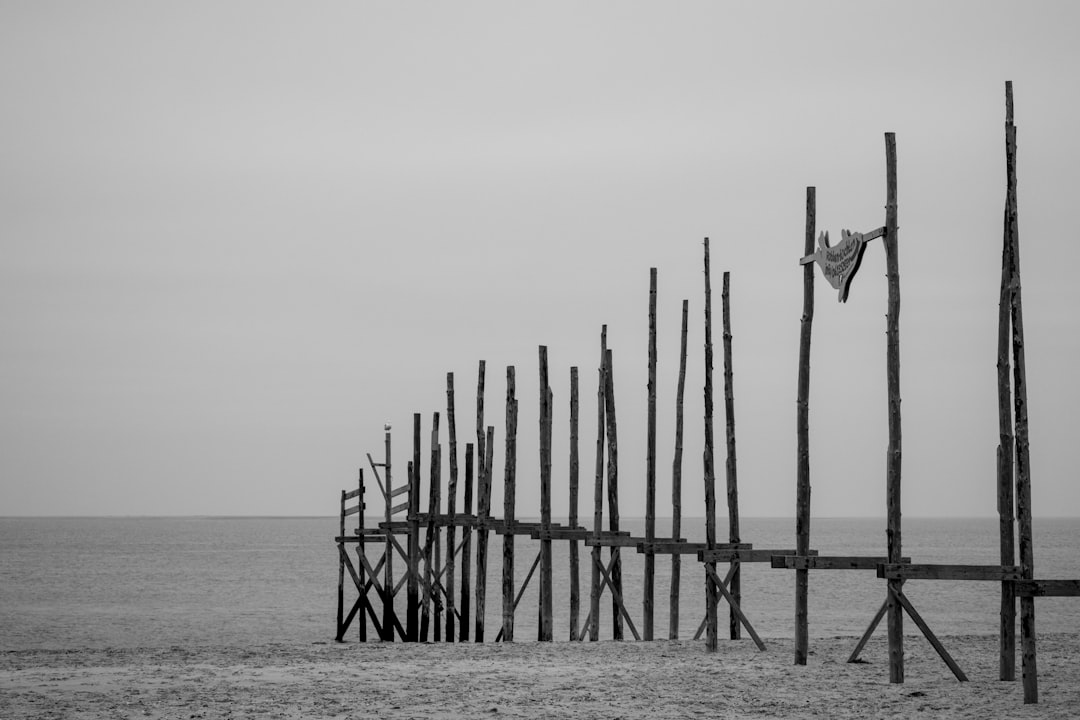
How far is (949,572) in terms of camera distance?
1247cm

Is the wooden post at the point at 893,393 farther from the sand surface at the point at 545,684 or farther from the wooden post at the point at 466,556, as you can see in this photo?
the wooden post at the point at 466,556

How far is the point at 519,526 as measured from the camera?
71.3 feet

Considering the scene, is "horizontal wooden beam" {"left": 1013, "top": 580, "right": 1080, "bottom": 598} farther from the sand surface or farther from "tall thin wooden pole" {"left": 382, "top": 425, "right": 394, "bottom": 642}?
"tall thin wooden pole" {"left": 382, "top": 425, "right": 394, "bottom": 642}

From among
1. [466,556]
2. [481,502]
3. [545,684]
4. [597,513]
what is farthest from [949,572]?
[466,556]

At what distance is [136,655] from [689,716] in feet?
34.9

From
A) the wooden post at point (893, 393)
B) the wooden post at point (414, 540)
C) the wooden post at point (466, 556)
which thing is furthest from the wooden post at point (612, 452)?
the wooden post at point (893, 393)

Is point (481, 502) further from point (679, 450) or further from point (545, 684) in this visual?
point (545, 684)

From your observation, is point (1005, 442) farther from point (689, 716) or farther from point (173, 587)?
point (173, 587)

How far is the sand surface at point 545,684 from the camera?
1234 centimetres

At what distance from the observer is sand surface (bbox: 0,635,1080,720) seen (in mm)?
12344

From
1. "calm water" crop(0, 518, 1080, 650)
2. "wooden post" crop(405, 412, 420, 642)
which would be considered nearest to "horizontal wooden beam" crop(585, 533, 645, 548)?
"wooden post" crop(405, 412, 420, 642)

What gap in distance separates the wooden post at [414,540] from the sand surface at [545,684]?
655 centimetres

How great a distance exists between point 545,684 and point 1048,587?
5.43 meters

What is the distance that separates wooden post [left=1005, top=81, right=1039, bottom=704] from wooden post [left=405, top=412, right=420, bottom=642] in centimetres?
1517
